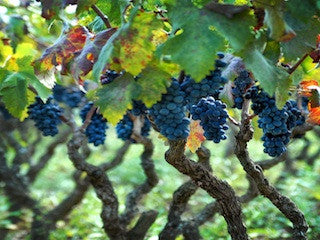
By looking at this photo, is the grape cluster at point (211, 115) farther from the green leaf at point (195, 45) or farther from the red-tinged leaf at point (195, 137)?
the green leaf at point (195, 45)

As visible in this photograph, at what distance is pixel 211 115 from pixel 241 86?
235 millimetres

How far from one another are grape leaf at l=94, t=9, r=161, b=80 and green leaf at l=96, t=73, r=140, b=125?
0.06m

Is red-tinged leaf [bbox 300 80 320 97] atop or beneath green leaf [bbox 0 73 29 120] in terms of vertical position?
atop

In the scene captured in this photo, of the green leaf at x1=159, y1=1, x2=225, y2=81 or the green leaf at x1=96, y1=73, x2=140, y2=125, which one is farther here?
the green leaf at x1=96, y1=73, x2=140, y2=125

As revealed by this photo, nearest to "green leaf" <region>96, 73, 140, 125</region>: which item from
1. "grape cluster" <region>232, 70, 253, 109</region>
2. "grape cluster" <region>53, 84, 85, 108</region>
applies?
"grape cluster" <region>232, 70, 253, 109</region>

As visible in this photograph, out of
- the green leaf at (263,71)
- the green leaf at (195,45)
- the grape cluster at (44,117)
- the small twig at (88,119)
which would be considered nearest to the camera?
the green leaf at (195,45)

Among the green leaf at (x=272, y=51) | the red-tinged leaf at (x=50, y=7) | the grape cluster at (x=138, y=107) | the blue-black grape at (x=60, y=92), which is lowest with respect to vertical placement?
the blue-black grape at (x=60, y=92)

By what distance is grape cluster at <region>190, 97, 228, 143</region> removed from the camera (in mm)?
1850

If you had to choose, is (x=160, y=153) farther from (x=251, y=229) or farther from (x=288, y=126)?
(x=288, y=126)

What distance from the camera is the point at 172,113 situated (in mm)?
1634

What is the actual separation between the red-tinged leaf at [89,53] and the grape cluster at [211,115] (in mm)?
424

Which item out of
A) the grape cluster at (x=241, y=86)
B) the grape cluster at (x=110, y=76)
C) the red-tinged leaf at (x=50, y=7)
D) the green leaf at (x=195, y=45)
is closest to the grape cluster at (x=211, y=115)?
the grape cluster at (x=241, y=86)

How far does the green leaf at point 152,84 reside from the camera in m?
1.50

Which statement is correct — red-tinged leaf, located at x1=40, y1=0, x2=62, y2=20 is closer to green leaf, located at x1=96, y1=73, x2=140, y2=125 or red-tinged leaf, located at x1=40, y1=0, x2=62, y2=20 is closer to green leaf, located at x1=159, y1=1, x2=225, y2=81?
green leaf, located at x1=96, y1=73, x2=140, y2=125
